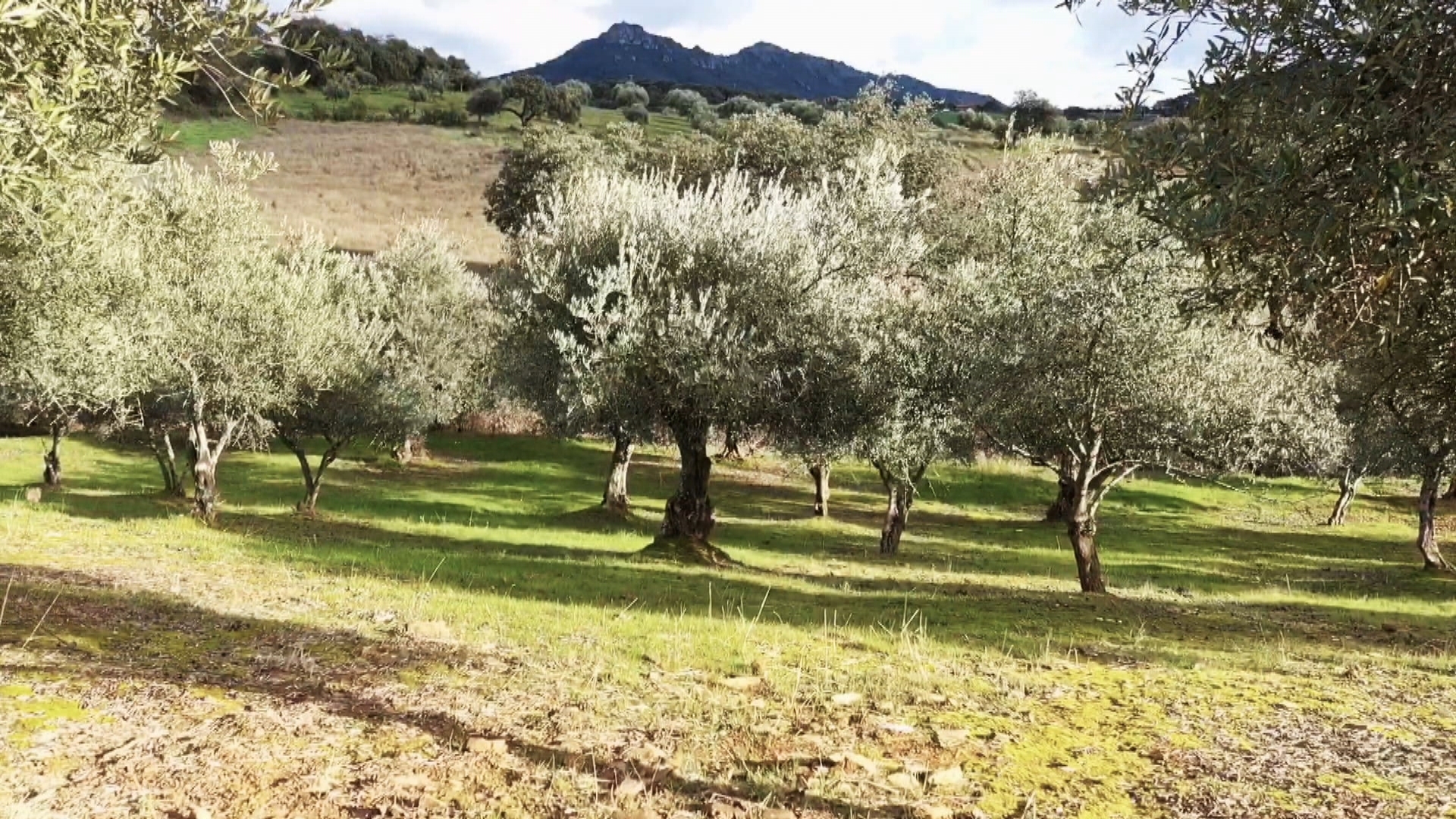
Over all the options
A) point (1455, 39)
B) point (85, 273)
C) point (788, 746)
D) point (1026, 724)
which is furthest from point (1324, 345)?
point (85, 273)

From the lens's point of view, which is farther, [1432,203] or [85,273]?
[85,273]

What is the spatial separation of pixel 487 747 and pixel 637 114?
135530 millimetres

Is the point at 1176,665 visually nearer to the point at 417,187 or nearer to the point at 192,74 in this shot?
the point at 192,74

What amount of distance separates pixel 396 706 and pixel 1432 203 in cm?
912

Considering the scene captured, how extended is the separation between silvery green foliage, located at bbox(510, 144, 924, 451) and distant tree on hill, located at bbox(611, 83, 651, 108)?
426 feet

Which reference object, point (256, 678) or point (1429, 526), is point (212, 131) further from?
point (1429, 526)

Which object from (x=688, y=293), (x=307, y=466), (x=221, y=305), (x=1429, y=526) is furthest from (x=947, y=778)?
(x=1429, y=526)

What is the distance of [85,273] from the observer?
66.7ft

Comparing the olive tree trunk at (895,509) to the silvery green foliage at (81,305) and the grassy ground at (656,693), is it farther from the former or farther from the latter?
the silvery green foliage at (81,305)

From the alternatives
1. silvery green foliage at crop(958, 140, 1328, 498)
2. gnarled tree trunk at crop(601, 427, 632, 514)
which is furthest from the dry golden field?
silvery green foliage at crop(958, 140, 1328, 498)

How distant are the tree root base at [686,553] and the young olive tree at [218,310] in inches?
520

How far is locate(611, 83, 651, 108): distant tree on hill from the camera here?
149188mm

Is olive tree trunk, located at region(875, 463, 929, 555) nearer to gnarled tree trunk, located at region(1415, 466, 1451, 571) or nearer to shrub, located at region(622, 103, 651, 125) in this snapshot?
gnarled tree trunk, located at region(1415, 466, 1451, 571)

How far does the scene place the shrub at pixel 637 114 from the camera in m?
129
